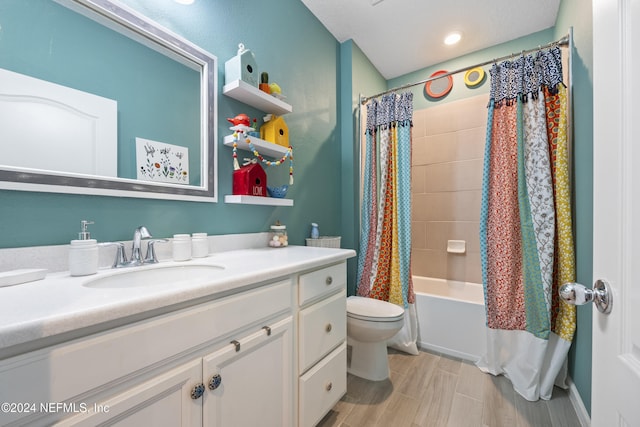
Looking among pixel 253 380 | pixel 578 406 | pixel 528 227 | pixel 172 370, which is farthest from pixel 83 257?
pixel 578 406

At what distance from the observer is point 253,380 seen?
88 centimetres

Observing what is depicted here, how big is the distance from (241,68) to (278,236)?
93 centimetres

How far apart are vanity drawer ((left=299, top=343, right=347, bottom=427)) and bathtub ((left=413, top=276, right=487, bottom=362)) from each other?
38.1 inches

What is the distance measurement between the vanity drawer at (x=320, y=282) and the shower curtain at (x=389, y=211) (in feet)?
2.77

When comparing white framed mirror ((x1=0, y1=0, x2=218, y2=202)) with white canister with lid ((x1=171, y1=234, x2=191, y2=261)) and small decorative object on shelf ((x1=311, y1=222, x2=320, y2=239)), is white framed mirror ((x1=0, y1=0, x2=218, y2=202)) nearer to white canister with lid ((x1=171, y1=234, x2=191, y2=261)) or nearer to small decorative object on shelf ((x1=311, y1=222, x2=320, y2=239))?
white canister with lid ((x1=171, y1=234, x2=191, y2=261))

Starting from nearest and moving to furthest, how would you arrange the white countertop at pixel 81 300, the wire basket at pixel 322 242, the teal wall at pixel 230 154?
the white countertop at pixel 81 300, the teal wall at pixel 230 154, the wire basket at pixel 322 242

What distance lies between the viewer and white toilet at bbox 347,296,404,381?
1571 millimetres

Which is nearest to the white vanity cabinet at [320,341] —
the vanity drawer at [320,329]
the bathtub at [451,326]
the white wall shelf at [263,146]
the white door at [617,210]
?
the vanity drawer at [320,329]

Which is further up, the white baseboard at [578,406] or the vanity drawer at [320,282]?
the vanity drawer at [320,282]

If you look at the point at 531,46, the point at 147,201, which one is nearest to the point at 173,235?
the point at 147,201

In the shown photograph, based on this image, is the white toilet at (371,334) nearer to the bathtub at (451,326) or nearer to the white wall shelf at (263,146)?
the bathtub at (451,326)

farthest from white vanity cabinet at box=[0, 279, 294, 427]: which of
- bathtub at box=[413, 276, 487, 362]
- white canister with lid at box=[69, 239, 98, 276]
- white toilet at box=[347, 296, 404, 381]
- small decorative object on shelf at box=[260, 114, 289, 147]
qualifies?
bathtub at box=[413, 276, 487, 362]

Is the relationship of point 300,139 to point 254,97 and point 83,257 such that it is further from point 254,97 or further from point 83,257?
point 83,257

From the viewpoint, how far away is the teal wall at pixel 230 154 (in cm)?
86
